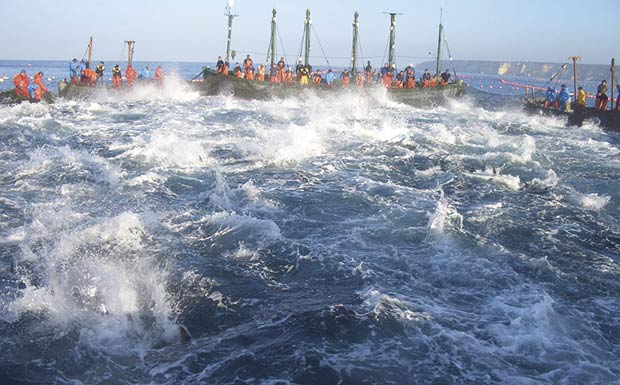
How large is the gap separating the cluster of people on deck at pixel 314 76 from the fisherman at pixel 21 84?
10.4 meters

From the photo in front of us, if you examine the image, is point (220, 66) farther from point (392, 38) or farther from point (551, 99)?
point (551, 99)

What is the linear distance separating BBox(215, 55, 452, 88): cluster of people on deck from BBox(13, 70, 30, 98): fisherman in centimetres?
1038

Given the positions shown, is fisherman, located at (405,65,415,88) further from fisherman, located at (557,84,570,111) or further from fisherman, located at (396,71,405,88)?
fisherman, located at (557,84,570,111)

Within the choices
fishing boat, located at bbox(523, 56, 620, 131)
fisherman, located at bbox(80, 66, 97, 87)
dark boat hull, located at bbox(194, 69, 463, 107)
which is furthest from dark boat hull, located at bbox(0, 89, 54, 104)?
fishing boat, located at bbox(523, 56, 620, 131)

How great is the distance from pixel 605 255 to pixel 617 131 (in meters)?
18.0

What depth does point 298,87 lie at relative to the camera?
2905 cm

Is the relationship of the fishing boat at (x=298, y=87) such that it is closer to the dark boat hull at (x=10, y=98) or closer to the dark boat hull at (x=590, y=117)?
the dark boat hull at (x=590, y=117)

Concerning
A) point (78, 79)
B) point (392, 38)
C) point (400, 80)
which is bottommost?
point (78, 79)

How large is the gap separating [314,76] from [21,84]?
16.5 meters

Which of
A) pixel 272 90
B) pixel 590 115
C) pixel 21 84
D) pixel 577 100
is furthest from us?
pixel 272 90

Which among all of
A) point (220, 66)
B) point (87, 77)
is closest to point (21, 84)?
point (87, 77)

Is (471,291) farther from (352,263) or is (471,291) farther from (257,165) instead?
(257,165)

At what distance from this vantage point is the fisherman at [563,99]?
25270 mm

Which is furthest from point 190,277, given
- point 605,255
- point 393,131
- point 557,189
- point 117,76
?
point 117,76
